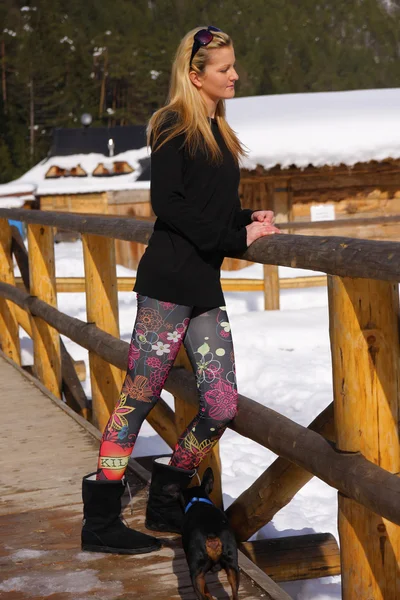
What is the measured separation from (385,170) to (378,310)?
14.4 m

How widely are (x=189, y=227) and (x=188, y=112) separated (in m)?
0.35

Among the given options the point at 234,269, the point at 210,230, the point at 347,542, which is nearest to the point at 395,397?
the point at 347,542

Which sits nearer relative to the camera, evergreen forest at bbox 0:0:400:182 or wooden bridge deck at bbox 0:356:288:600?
wooden bridge deck at bbox 0:356:288:600

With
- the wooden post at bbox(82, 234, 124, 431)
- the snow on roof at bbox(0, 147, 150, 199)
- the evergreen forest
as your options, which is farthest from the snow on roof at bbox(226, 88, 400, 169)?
the evergreen forest

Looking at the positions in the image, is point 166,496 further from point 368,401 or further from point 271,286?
point 271,286

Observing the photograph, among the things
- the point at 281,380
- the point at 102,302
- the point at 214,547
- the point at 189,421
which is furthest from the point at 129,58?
the point at 214,547

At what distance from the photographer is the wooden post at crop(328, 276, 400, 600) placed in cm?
238

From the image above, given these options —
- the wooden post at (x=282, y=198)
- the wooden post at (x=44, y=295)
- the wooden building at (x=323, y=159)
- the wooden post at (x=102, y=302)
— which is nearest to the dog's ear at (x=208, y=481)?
the wooden post at (x=102, y=302)

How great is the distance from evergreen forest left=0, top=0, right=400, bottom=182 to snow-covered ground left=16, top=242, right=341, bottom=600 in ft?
152

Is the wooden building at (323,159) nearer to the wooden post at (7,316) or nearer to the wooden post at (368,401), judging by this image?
the wooden post at (7,316)

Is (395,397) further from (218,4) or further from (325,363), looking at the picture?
(218,4)

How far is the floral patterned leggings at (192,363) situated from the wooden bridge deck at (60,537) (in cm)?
39

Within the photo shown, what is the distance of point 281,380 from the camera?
834 cm

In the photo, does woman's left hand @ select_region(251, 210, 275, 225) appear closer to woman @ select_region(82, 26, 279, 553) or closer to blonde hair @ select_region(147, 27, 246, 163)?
woman @ select_region(82, 26, 279, 553)
